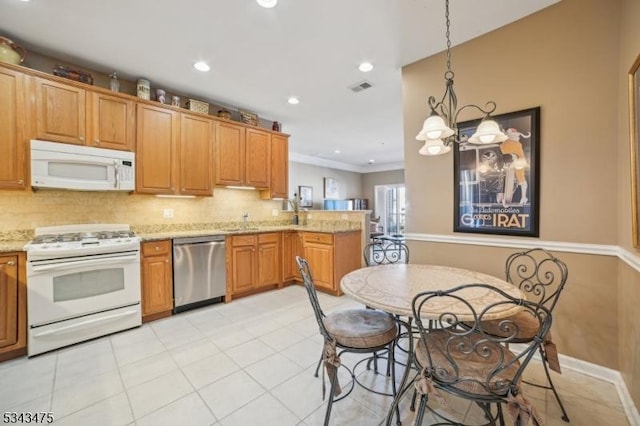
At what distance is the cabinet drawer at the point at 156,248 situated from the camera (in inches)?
113

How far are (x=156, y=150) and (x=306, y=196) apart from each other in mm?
4838

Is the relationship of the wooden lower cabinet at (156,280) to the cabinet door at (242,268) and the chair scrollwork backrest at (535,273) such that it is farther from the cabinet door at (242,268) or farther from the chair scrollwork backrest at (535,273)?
the chair scrollwork backrest at (535,273)

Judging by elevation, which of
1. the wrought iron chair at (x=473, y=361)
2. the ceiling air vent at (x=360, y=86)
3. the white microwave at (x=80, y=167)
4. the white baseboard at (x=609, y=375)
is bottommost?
the white baseboard at (x=609, y=375)

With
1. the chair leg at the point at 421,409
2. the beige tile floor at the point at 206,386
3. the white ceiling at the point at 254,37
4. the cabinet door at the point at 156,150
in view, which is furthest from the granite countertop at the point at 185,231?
the chair leg at the point at 421,409

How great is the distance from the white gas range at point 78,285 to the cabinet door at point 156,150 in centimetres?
65

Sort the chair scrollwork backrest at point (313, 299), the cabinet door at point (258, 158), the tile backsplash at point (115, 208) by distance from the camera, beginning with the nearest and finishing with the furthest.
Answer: the chair scrollwork backrest at point (313, 299) → the tile backsplash at point (115, 208) → the cabinet door at point (258, 158)

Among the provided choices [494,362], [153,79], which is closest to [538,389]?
[494,362]

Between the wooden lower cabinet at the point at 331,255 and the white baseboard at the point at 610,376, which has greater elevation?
the wooden lower cabinet at the point at 331,255

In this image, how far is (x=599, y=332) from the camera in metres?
1.94

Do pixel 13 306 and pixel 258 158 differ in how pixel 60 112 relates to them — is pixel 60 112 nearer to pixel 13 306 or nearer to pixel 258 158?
pixel 13 306

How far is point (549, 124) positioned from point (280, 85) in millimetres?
2722

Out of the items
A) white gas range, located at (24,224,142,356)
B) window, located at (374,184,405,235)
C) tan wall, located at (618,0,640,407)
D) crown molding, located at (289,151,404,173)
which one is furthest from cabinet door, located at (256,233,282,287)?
window, located at (374,184,405,235)

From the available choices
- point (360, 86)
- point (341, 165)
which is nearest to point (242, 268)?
point (360, 86)

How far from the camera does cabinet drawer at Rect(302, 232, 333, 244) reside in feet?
12.5
